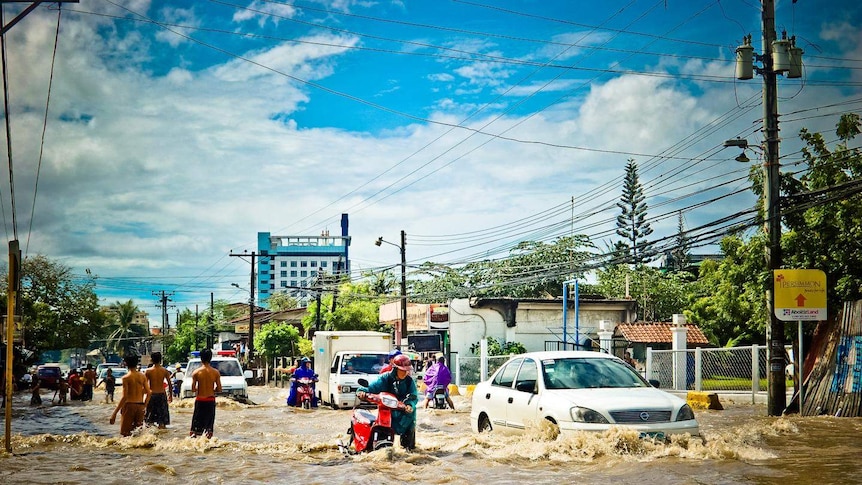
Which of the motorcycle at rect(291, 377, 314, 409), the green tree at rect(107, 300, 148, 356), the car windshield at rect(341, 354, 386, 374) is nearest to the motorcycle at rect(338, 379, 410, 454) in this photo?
the car windshield at rect(341, 354, 386, 374)

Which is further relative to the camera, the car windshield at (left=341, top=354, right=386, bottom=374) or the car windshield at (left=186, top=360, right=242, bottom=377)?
the car windshield at (left=186, top=360, right=242, bottom=377)

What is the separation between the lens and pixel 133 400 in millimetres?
15023

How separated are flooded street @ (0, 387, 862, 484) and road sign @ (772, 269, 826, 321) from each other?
95.5 inches

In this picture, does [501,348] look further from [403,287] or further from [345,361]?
[345,361]

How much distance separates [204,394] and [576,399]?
252 inches

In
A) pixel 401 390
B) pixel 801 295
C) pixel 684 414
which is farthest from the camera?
pixel 801 295

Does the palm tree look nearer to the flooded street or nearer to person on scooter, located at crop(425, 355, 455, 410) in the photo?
person on scooter, located at crop(425, 355, 455, 410)

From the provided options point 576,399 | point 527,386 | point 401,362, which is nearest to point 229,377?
point 527,386

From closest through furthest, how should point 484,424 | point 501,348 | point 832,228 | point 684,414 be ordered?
1. point 684,414
2. point 484,424
3. point 832,228
4. point 501,348

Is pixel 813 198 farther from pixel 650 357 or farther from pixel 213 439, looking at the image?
pixel 213 439

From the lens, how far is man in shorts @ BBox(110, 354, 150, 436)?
14.9 metres

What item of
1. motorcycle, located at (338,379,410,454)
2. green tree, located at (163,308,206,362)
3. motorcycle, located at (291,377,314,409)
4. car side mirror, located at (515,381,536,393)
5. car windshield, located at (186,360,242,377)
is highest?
car side mirror, located at (515,381,536,393)

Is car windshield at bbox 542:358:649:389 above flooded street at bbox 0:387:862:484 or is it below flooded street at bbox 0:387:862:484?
above

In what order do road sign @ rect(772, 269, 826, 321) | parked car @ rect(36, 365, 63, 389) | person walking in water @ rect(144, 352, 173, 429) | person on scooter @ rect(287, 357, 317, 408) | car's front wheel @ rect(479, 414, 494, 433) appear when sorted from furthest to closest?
1. parked car @ rect(36, 365, 63, 389)
2. person on scooter @ rect(287, 357, 317, 408)
3. road sign @ rect(772, 269, 826, 321)
4. person walking in water @ rect(144, 352, 173, 429)
5. car's front wheel @ rect(479, 414, 494, 433)
